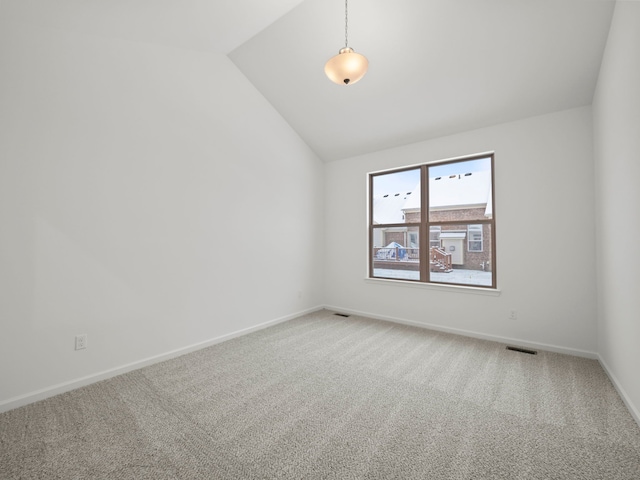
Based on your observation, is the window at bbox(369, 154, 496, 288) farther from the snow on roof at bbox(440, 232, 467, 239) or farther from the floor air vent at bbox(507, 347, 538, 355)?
the floor air vent at bbox(507, 347, 538, 355)

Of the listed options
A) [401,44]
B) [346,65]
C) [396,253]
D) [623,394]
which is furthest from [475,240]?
[346,65]

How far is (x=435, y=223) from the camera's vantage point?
4.06 m

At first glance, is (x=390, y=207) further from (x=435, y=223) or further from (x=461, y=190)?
(x=461, y=190)

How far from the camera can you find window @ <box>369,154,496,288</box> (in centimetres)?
369

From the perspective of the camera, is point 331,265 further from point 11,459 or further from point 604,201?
point 11,459

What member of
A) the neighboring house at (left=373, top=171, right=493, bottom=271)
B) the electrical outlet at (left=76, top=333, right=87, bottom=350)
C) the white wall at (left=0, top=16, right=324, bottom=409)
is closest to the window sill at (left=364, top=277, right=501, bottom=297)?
the neighboring house at (left=373, top=171, right=493, bottom=271)

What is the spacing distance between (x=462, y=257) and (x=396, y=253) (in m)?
0.96

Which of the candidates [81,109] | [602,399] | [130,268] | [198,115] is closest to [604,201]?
[602,399]

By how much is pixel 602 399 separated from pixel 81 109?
189 inches

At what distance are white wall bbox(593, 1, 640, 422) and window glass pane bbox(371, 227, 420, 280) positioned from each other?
2.00m

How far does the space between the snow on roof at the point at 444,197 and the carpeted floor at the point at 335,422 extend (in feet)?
6.32

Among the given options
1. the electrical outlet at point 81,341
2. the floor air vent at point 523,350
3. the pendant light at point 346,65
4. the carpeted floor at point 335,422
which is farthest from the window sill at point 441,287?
the electrical outlet at point 81,341

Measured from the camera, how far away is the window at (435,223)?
145 inches

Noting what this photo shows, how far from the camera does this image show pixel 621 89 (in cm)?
210
